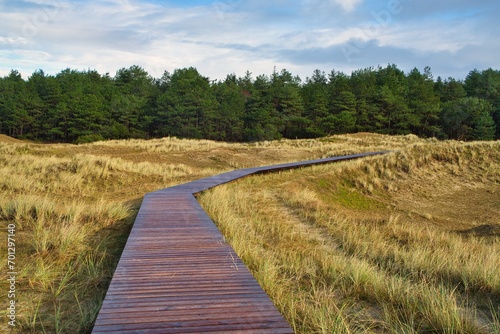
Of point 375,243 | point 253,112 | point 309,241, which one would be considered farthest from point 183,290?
point 253,112

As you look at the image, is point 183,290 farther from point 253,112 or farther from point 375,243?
point 253,112

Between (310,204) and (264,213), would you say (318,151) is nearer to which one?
(310,204)

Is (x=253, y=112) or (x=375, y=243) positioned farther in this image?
(x=253, y=112)

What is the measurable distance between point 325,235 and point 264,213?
6.56ft

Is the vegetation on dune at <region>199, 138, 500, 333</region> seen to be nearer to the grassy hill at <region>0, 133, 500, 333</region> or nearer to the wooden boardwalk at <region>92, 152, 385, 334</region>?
the grassy hill at <region>0, 133, 500, 333</region>

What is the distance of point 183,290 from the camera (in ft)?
12.0

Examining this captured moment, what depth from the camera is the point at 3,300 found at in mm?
4168

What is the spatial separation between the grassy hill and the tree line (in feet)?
135

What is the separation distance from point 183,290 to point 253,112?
5910 cm

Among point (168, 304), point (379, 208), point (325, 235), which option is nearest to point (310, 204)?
point (325, 235)

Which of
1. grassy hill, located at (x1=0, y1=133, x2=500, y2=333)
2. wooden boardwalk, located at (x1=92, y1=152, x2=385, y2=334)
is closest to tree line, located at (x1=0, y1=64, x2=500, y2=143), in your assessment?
grassy hill, located at (x1=0, y1=133, x2=500, y2=333)

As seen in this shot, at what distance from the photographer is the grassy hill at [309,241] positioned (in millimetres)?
4023

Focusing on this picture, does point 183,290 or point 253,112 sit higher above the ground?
point 253,112

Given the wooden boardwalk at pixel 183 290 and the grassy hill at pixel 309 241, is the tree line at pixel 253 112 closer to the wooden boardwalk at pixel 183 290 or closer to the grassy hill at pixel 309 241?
the grassy hill at pixel 309 241
